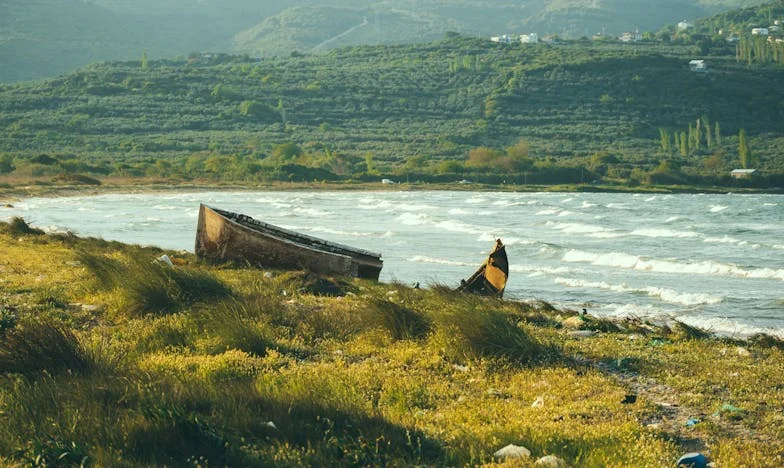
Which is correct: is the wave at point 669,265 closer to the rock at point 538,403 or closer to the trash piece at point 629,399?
the trash piece at point 629,399

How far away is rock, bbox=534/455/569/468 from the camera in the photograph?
755cm

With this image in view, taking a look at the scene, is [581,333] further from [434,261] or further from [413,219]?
[413,219]

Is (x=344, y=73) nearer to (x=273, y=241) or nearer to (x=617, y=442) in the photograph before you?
(x=273, y=241)

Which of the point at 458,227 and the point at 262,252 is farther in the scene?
the point at 458,227

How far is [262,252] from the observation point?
2208 cm

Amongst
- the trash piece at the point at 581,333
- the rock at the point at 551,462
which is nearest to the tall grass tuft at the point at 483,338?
the trash piece at the point at 581,333

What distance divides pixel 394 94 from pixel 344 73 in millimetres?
21766

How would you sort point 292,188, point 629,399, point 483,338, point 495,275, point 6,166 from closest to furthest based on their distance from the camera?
1. point 629,399
2. point 483,338
3. point 495,275
4. point 6,166
5. point 292,188

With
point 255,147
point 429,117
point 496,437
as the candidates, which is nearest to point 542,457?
point 496,437

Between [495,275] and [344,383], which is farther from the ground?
[344,383]

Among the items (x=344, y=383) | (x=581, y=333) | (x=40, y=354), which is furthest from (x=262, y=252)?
(x=40, y=354)

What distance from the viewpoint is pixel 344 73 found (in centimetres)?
19938

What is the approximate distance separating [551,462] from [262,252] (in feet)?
49.5

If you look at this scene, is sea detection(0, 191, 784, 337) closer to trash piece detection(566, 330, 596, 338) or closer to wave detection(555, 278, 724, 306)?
wave detection(555, 278, 724, 306)
